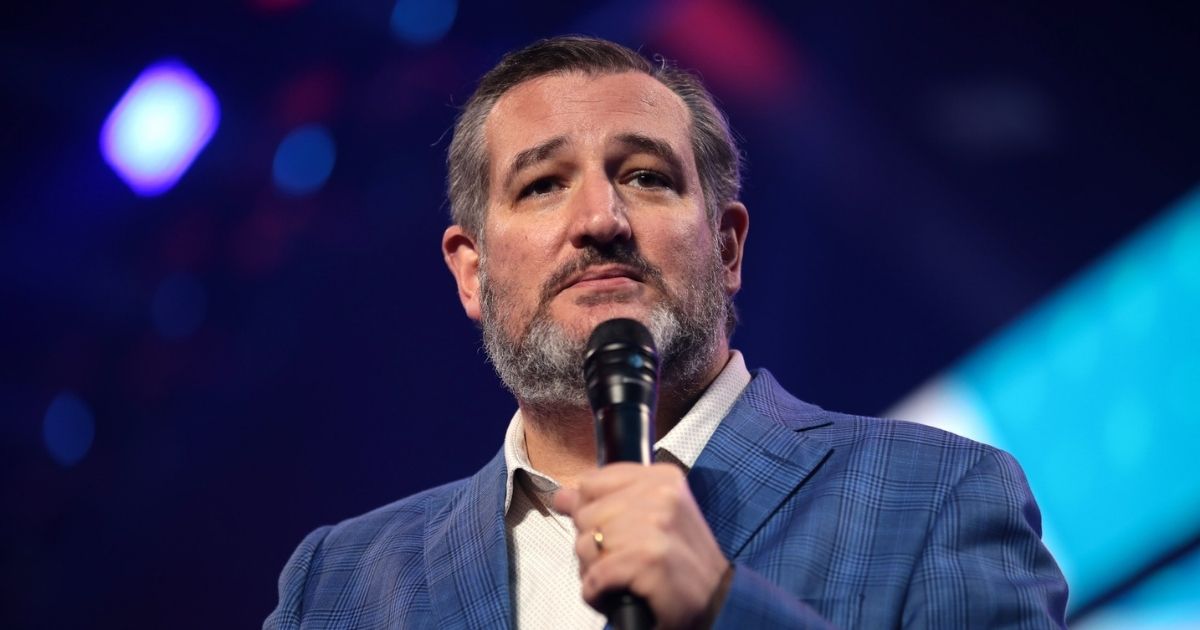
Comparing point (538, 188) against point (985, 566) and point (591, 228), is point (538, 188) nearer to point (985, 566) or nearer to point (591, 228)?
point (591, 228)

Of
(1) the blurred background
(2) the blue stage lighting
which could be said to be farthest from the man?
(2) the blue stage lighting

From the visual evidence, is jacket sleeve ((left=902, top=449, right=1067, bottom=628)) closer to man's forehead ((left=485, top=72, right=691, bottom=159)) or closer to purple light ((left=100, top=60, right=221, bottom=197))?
man's forehead ((left=485, top=72, right=691, bottom=159))

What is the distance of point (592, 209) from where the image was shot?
171 cm

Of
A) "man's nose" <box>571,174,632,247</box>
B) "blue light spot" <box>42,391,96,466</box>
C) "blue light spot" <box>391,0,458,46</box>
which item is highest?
"blue light spot" <box>391,0,458,46</box>

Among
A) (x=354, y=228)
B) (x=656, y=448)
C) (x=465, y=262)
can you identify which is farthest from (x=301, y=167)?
(x=656, y=448)

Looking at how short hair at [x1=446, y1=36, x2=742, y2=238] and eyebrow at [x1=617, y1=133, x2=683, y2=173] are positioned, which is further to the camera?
short hair at [x1=446, y1=36, x2=742, y2=238]

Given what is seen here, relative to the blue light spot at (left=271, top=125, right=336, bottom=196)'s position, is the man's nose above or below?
below

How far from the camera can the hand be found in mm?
1012

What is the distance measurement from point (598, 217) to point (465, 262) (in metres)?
0.51

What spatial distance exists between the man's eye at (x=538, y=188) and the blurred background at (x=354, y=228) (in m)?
1.00

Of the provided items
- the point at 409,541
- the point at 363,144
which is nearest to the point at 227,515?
the point at 363,144

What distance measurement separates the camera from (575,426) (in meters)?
1.86

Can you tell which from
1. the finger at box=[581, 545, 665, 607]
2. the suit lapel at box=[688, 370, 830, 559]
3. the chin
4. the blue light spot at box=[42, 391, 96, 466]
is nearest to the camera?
the finger at box=[581, 545, 665, 607]

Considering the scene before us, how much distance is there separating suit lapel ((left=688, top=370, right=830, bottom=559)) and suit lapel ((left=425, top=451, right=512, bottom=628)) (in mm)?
307
